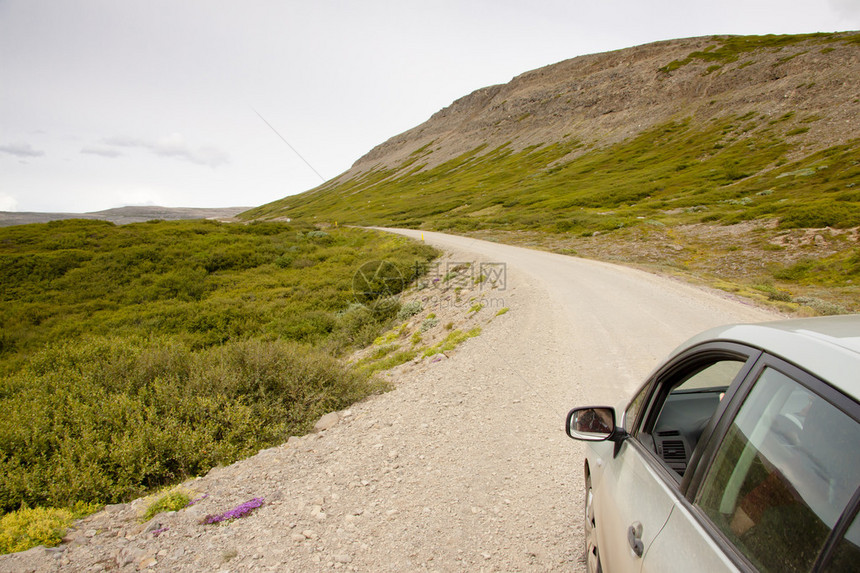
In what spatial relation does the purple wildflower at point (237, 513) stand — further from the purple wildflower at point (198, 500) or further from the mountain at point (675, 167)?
the mountain at point (675, 167)

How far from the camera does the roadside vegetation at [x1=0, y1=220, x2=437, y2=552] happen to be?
Result: 5.47m

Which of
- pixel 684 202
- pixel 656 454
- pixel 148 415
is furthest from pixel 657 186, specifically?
pixel 148 415

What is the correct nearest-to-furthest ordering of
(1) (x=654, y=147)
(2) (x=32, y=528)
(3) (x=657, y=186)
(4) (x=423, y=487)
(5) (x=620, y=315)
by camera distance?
1. (2) (x=32, y=528)
2. (4) (x=423, y=487)
3. (5) (x=620, y=315)
4. (3) (x=657, y=186)
5. (1) (x=654, y=147)

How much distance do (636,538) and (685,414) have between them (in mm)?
1163

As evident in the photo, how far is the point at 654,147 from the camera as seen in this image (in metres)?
67.9

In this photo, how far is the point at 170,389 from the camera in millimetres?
7090

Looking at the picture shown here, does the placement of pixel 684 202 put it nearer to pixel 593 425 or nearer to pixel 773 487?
pixel 593 425

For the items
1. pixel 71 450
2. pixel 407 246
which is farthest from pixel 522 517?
pixel 407 246

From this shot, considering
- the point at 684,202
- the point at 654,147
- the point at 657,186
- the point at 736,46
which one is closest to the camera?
the point at 684,202

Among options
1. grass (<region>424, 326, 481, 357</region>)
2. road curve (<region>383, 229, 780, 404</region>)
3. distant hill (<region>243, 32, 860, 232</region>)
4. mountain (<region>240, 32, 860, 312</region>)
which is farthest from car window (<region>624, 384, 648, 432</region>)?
distant hill (<region>243, 32, 860, 232</region>)

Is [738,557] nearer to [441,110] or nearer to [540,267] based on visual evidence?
[540,267]

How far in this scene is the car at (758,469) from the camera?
121 cm

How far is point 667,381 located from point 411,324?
1260 cm

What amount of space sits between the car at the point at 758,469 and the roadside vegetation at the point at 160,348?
5.49 meters
